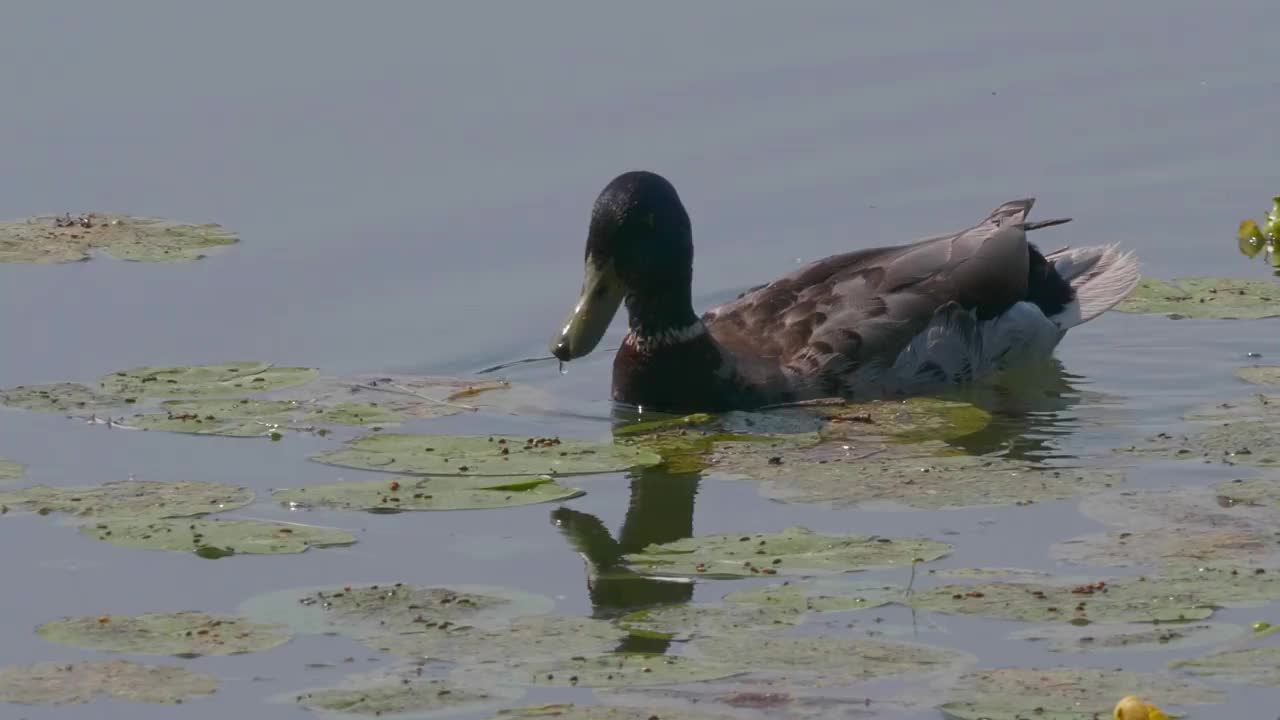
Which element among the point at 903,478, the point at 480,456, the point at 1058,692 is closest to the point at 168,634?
the point at 480,456

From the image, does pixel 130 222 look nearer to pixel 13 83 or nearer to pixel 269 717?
pixel 13 83

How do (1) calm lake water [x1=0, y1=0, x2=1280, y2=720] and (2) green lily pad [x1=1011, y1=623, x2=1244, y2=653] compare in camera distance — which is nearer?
(2) green lily pad [x1=1011, y1=623, x2=1244, y2=653]

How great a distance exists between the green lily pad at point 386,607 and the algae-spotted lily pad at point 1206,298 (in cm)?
630

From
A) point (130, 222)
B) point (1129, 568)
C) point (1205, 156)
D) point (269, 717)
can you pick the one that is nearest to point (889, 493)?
point (1129, 568)

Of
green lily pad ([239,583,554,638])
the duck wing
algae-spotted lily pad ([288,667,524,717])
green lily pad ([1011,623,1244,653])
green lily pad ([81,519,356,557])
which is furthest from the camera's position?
the duck wing

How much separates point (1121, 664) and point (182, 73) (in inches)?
461

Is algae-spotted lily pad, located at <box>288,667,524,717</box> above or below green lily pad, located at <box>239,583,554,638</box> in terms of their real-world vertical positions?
below

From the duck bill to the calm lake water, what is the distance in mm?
409

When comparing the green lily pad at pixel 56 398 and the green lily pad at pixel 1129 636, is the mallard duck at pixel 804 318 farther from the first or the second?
the green lily pad at pixel 1129 636

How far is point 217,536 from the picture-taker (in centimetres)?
1027

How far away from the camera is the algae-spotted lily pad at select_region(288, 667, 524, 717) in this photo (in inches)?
328

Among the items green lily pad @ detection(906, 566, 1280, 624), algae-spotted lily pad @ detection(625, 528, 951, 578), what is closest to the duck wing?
algae-spotted lily pad @ detection(625, 528, 951, 578)

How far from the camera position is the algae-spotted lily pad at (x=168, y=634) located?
8969 millimetres

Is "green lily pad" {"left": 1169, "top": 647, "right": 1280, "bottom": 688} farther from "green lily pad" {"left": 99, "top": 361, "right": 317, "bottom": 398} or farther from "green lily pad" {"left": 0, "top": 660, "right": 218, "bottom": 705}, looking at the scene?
"green lily pad" {"left": 99, "top": 361, "right": 317, "bottom": 398}
